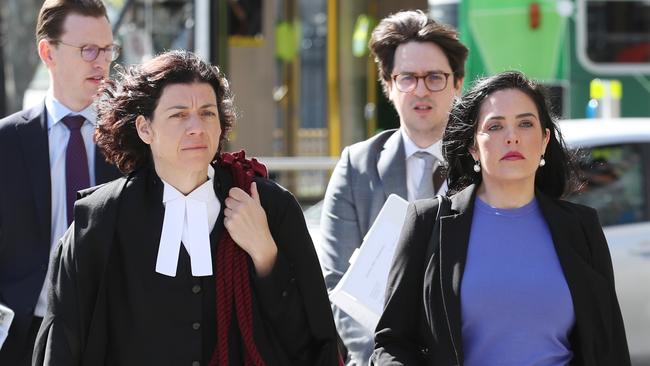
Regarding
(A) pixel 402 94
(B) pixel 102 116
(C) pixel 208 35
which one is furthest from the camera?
(C) pixel 208 35

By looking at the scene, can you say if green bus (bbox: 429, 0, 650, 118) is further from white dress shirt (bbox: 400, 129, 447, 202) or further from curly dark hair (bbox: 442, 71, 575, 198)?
curly dark hair (bbox: 442, 71, 575, 198)

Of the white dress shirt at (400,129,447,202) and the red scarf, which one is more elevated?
the white dress shirt at (400,129,447,202)

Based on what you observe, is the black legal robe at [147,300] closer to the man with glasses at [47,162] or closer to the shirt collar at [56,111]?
the man with glasses at [47,162]

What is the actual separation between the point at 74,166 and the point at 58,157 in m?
0.07

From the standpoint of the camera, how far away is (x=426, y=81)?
4164 mm

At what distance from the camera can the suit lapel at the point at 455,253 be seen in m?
3.04

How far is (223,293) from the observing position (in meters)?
3.04

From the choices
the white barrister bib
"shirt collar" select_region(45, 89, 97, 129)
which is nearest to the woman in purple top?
the white barrister bib

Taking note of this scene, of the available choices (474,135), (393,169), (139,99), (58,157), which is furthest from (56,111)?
(474,135)

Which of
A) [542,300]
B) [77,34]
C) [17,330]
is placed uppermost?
[77,34]

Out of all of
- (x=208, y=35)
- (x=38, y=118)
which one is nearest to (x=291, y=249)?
(x=38, y=118)

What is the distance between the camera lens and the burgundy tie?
158 inches

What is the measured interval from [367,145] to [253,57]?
727cm

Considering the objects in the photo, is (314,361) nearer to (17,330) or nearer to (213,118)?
(213,118)
